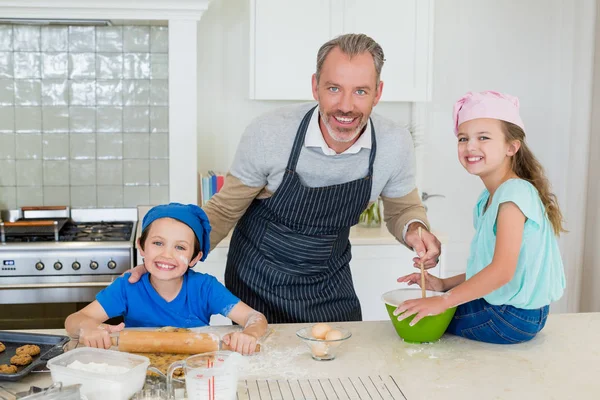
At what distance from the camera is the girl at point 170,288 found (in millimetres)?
2039

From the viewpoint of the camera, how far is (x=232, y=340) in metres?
1.78

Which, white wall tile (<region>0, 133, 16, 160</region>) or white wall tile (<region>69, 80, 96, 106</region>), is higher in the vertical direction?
white wall tile (<region>69, 80, 96, 106</region>)

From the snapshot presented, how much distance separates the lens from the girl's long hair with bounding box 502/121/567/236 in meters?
1.96

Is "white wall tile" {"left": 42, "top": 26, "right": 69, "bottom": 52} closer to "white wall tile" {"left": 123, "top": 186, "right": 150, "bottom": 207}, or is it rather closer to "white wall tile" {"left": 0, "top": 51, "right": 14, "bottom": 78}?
"white wall tile" {"left": 0, "top": 51, "right": 14, "bottom": 78}

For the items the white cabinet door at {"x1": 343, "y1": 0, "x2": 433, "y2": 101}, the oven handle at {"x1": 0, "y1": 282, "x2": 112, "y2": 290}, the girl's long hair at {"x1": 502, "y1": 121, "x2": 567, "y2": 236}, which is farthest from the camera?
the white cabinet door at {"x1": 343, "y1": 0, "x2": 433, "y2": 101}

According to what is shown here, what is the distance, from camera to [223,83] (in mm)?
4074

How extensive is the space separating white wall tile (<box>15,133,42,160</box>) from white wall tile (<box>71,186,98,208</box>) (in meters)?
0.25

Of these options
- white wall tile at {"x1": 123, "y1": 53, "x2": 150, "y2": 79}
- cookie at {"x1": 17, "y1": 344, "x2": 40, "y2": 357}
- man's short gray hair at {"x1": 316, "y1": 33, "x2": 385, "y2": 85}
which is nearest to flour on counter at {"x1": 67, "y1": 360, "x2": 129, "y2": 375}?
cookie at {"x1": 17, "y1": 344, "x2": 40, "y2": 357}

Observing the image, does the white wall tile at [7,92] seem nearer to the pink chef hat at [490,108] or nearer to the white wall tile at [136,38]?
the white wall tile at [136,38]

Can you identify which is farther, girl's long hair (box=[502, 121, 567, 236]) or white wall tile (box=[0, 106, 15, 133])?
white wall tile (box=[0, 106, 15, 133])

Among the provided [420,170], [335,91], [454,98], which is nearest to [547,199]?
[335,91]

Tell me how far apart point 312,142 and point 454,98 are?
231 cm

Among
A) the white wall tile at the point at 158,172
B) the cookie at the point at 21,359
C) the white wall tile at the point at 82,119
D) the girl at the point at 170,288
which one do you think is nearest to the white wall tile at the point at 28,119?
the white wall tile at the point at 82,119

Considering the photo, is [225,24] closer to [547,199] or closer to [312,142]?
[312,142]
